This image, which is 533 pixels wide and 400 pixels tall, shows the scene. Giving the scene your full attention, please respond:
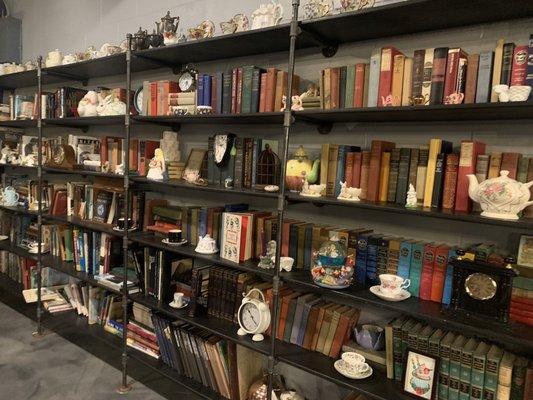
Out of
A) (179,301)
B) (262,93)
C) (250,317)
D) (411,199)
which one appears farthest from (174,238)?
(411,199)

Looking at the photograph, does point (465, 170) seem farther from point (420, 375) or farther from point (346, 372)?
point (346, 372)

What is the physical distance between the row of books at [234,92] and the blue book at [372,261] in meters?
0.65

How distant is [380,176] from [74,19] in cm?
296

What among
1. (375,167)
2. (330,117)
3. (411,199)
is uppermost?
(330,117)

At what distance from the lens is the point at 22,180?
3459 mm

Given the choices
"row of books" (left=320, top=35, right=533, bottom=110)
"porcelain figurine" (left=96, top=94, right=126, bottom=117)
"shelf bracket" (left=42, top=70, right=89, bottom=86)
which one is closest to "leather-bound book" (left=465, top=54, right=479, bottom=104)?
"row of books" (left=320, top=35, right=533, bottom=110)

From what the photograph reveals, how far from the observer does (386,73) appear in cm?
153

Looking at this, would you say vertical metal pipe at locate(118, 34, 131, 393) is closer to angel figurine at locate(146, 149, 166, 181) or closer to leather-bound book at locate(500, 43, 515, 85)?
angel figurine at locate(146, 149, 166, 181)

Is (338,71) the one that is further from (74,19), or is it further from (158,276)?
(74,19)

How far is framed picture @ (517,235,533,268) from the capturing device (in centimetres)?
131

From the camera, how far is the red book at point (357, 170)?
5.44ft

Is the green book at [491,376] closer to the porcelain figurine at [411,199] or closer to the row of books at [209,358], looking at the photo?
the porcelain figurine at [411,199]

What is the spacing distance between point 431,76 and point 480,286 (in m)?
0.74

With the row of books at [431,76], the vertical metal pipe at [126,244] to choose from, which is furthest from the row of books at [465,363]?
the vertical metal pipe at [126,244]
